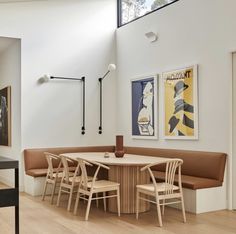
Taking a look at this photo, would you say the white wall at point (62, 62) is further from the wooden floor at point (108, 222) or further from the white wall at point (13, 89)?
the wooden floor at point (108, 222)

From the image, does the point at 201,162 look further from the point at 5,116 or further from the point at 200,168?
the point at 5,116

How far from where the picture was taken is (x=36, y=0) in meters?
6.51

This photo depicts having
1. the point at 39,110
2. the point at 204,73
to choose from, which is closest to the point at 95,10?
the point at 39,110

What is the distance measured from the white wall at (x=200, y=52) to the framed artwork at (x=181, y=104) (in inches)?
3.9

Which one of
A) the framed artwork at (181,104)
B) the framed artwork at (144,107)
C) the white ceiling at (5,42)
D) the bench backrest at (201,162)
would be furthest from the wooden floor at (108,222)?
the white ceiling at (5,42)

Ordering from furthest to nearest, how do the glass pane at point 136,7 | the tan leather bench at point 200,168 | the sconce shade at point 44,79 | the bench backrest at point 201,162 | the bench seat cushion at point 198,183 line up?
the sconce shade at point 44,79
the glass pane at point 136,7
the bench backrest at point 201,162
the tan leather bench at point 200,168
the bench seat cushion at point 198,183

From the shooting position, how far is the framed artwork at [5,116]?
7.12 m

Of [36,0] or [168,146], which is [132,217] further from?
[36,0]

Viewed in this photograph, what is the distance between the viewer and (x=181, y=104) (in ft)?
18.6

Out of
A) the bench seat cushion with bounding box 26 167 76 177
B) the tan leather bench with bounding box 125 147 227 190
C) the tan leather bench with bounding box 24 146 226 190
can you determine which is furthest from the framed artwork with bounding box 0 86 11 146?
the tan leather bench with bounding box 125 147 227 190

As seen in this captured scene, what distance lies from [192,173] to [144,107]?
1651 millimetres

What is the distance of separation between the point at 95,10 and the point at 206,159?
3.75 m

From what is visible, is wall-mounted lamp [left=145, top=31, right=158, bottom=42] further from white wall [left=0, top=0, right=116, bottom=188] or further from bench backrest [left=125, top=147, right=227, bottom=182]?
bench backrest [left=125, top=147, right=227, bottom=182]

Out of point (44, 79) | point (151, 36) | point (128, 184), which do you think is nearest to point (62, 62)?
point (44, 79)
